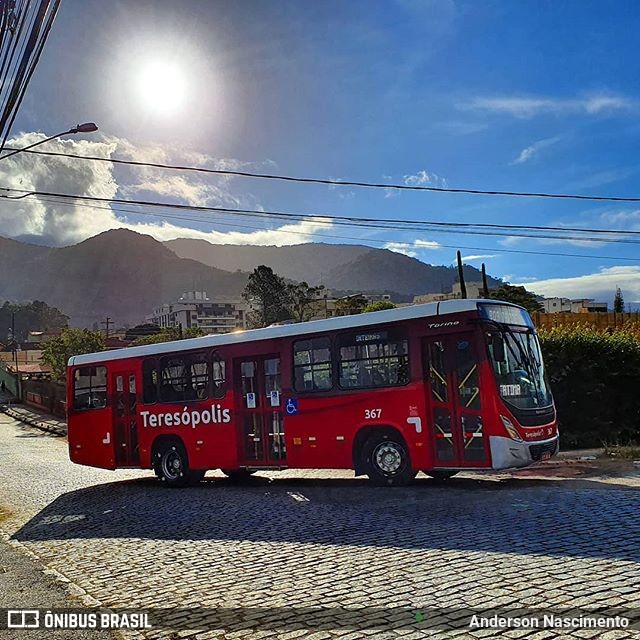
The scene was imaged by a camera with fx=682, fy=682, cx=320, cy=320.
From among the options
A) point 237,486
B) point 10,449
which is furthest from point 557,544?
point 10,449

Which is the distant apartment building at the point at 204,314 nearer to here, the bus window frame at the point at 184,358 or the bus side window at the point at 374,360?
the bus window frame at the point at 184,358

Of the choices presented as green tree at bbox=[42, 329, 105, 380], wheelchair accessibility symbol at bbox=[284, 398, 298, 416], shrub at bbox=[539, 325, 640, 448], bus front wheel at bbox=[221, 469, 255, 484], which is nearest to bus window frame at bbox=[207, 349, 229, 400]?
wheelchair accessibility symbol at bbox=[284, 398, 298, 416]

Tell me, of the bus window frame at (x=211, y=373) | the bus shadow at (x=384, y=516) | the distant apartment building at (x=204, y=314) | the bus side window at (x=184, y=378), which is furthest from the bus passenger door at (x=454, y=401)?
the distant apartment building at (x=204, y=314)

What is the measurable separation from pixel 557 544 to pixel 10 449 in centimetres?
2741

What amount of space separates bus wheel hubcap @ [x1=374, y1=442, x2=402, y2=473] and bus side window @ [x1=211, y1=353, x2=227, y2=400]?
12.8 ft

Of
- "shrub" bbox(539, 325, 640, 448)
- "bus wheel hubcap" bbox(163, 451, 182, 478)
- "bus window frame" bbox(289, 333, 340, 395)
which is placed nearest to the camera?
"bus window frame" bbox(289, 333, 340, 395)

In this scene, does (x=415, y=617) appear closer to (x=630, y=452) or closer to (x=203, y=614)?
(x=203, y=614)

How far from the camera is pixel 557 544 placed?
7102mm

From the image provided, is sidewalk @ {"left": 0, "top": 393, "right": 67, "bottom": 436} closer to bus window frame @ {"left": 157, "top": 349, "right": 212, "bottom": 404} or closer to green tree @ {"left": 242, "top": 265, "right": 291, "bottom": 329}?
bus window frame @ {"left": 157, "top": 349, "right": 212, "bottom": 404}

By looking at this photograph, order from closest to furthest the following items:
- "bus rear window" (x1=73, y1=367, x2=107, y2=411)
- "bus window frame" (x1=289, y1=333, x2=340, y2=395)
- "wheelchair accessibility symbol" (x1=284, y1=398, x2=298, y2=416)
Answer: "bus window frame" (x1=289, y1=333, x2=340, y2=395) < "wheelchair accessibility symbol" (x1=284, y1=398, x2=298, y2=416) < "bus rear window" (x1=73, y1=367, x2=107, y2=411)

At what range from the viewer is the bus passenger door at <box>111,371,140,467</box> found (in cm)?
1645

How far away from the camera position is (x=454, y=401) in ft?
38.3

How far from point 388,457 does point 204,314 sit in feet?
538

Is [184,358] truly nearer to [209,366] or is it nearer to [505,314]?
[209,366]
